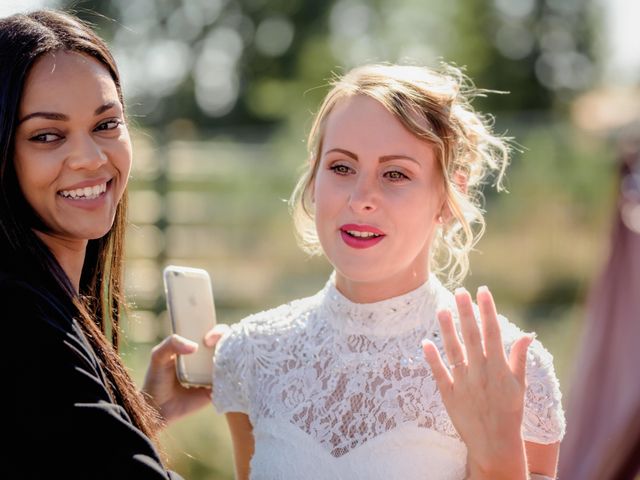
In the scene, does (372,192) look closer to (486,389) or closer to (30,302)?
(486,389)

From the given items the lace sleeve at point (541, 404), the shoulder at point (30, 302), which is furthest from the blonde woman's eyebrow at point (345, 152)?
the shoulder at point (30, 302)

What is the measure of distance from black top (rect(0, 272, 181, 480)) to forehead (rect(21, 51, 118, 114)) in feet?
1.26

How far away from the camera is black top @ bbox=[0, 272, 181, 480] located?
181 cm

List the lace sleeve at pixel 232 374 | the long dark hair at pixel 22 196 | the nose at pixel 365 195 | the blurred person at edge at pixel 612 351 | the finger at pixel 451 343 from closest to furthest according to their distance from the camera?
the finger at pixel 451 343, the long dark hair at pixel 22 196, the nose at pixel 365 195, the lace sleeve at pixel 232 374, the blurred person at edge at pixel 612 351

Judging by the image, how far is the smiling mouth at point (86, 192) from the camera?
2143 mm

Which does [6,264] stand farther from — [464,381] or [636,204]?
[636,204]

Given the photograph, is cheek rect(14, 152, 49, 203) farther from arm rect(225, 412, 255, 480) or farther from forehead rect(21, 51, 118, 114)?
arm rect(225, 412, 255, 480)

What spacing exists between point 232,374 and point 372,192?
0.64 meters

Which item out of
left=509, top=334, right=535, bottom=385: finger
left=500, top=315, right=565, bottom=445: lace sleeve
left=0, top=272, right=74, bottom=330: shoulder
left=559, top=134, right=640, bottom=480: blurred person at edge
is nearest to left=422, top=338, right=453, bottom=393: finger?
left=509, top=334, right=535, bottom=385: finger

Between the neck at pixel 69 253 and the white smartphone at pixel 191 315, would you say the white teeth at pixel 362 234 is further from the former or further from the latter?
the neck at pixel 69 253

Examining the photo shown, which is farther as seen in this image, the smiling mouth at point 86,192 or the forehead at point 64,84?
the smiling mouth at point 86,192

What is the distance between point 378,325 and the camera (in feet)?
7.81

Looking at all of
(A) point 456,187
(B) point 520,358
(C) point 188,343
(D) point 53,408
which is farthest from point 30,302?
(A) point 456,187

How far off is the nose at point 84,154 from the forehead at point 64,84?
0.08 metres
